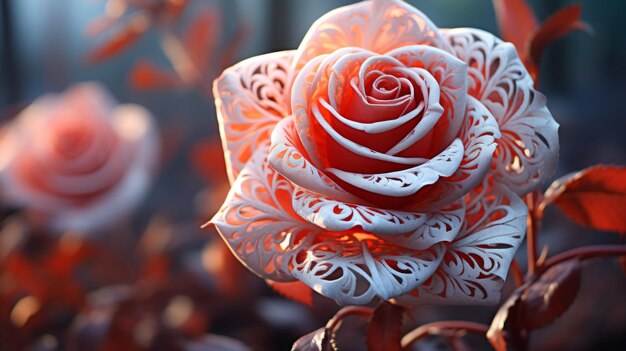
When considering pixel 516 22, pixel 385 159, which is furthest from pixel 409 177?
pixel 516 22

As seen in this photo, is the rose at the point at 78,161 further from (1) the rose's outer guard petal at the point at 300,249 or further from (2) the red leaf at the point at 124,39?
(1) the rose's outer guard petal at the point at 300,249

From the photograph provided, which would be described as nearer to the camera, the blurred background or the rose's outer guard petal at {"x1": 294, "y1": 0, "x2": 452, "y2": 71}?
the rose's outer guard petal at {"x1": 294, "y1": 0, "x2": 452, "y2": 71}

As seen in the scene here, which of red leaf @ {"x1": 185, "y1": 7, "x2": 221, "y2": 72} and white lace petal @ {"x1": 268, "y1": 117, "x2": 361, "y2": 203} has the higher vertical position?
white lace petal @ {"x1": 268, "y1": 117, "x2": 361, "y2": 203}

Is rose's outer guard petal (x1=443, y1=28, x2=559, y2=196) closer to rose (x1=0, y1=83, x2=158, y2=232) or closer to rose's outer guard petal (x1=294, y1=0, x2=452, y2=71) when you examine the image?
rose's outer guard petal (x1=294, y1=0, x2=452, y2=71)

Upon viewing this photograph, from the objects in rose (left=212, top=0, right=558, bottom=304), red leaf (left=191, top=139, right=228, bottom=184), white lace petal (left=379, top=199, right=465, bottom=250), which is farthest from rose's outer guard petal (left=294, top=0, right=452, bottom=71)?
red leaf (left=191, top=139, right=228, bottom=184)

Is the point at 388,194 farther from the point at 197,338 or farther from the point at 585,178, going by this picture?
the point at 197,338

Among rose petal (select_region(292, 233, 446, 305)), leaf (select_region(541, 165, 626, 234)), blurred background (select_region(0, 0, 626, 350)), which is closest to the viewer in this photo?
rose petal (select_region(292, 233, 446, 305))

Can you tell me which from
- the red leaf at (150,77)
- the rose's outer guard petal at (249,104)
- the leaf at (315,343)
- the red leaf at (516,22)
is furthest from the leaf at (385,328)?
the red leaf at (150,77)
